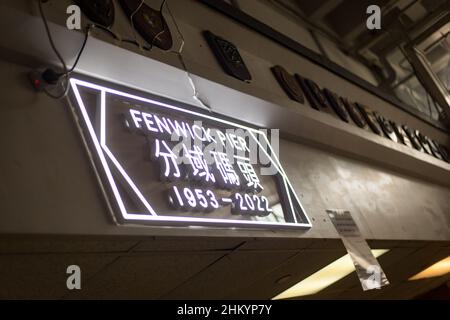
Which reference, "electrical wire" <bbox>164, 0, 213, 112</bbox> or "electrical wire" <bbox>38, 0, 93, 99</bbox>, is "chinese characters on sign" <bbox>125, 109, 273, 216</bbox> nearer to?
"electrical wire" <bbox>164, 0, 213, 112</bbox>

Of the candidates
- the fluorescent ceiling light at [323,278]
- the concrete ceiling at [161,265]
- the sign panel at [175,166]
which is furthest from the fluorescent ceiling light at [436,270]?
the sign panel at [175,166]

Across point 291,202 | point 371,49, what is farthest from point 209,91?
point 371,49

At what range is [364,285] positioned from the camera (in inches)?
94.0

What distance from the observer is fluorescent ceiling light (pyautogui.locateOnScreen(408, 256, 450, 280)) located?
16.1 ft

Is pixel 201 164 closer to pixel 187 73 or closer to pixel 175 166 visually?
→ pixel 175 166

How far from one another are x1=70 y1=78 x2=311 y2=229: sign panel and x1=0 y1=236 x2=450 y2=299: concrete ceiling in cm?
13

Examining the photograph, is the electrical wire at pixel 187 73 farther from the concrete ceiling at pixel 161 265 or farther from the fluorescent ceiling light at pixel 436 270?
the fluorescent ceiling light at pixel 436 270

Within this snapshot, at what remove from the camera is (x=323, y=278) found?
11.0ft

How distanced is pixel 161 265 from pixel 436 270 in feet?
15.4

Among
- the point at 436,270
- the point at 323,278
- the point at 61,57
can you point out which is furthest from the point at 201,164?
the point at 436,270

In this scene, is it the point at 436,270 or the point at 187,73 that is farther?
the point at 436,270

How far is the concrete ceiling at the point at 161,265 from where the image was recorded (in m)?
1.42

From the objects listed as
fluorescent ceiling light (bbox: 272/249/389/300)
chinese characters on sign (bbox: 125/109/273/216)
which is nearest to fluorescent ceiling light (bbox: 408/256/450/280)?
fluorescent ceiling light (bbox: 272/249/389/300)

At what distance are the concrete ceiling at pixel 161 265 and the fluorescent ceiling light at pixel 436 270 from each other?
2270 millimetres
